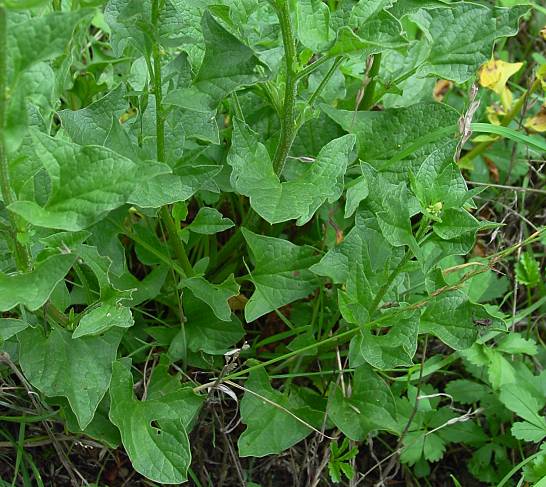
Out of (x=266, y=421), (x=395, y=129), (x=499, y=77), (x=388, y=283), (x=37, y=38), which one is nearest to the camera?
(x=37, y=38)

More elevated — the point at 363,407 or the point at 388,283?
the point at 388,283

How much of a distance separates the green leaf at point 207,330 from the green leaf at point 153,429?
142 millimetres

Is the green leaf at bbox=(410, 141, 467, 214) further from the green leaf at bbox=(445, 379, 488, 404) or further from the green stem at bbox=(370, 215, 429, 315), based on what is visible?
the green leaf at bbox=(445, 379, 488, 404)

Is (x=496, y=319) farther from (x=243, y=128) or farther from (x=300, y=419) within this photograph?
(x=243, y=128)

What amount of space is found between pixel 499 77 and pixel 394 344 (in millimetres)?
802

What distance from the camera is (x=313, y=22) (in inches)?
45.1

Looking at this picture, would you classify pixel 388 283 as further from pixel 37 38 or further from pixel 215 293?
pixel 37 38

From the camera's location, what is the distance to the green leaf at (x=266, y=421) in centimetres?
141

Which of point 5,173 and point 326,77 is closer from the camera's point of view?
point 5,173

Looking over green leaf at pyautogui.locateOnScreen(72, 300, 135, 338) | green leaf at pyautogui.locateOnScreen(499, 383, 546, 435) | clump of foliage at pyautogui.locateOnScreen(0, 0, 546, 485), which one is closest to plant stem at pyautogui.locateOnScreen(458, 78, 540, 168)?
clump of foliage at pyautogui.locateOnScreen(0, 0, 546, 485)

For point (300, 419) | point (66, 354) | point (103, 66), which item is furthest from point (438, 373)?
point (103, 66)

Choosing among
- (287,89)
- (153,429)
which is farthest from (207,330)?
(287,89)

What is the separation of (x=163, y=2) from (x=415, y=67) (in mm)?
524

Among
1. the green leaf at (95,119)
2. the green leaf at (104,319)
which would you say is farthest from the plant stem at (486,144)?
the green leaf at (104,319)
